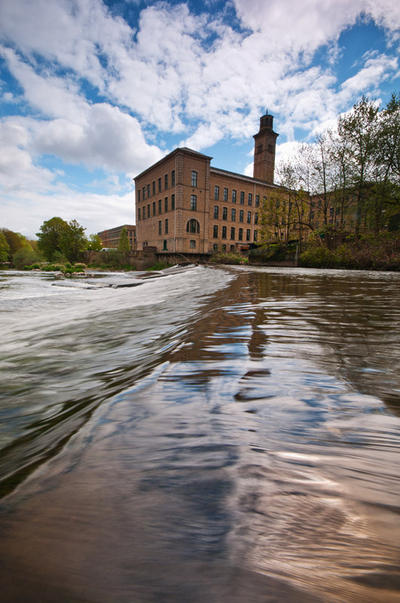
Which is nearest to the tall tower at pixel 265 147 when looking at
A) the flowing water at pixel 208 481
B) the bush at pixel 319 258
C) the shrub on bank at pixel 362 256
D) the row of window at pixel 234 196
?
the row of window at pixel 234 196

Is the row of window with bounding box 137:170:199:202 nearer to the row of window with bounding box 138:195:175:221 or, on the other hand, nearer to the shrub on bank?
the row of window with bounding box 138:195:175:221

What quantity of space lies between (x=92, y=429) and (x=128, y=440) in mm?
179

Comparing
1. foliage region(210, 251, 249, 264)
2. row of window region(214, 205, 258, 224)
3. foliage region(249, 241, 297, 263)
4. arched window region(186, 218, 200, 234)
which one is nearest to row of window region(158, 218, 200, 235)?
arched window region(186, 218, 200, 234)

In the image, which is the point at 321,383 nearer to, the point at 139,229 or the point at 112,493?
the point at 112,493

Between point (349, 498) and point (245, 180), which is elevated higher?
point (245, 180)

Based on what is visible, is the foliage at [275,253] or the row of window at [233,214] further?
the row of window at [233,214]

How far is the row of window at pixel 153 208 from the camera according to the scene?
44562 mm

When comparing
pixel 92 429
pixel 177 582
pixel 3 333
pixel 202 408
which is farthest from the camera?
pixel 3 333

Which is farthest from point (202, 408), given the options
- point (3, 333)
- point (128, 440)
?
→ point (3, 333)

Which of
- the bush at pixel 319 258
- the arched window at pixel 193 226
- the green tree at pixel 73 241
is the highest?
the arched window at pixel 193 226

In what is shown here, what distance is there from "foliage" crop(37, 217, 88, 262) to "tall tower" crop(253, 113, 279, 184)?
136 feet

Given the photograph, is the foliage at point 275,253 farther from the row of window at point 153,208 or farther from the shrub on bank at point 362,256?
the row of window at point 153,208

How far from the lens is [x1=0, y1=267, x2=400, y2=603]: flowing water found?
51 centimetres

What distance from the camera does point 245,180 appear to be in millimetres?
51062
